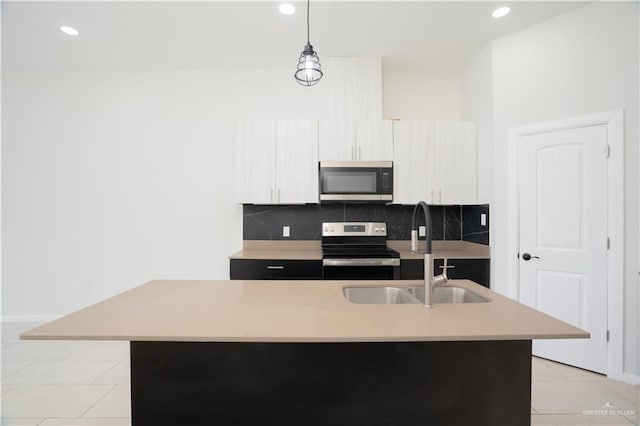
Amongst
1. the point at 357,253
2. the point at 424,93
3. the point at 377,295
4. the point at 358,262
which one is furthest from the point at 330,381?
the point at 424,93

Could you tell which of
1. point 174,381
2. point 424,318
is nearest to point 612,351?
point 424,318

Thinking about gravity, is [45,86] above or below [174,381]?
above

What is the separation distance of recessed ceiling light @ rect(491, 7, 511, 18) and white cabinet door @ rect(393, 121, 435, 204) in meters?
1.01

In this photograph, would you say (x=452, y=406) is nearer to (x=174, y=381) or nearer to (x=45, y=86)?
(x=174, y=381)

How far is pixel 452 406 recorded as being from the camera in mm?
1314

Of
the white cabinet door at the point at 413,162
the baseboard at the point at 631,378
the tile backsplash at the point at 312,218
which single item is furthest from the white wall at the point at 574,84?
the tile backsplash at the point at 312,218

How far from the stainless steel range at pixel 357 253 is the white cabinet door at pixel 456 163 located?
0.75 meters

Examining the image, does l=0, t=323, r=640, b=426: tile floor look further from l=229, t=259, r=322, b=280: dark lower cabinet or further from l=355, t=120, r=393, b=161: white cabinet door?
l=355, t=120, r=393, b=161: white cabinet door

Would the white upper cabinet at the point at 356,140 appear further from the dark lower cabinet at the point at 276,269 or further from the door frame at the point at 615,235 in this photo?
the door frame at the point at 615,235

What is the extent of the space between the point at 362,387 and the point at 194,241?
2.90 m

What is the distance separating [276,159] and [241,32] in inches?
46.8

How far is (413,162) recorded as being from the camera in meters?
3.28

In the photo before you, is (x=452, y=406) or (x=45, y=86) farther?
(x=45, y=86)

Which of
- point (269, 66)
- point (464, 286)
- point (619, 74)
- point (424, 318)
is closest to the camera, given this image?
point (424, 318)
